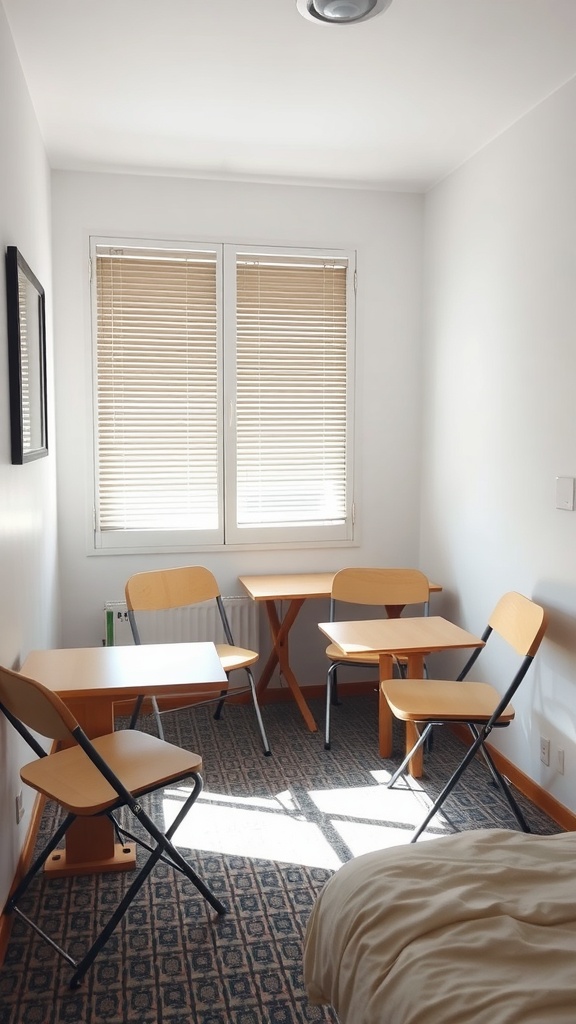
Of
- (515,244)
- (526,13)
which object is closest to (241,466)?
(515,244)

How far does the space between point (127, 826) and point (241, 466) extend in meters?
1.94

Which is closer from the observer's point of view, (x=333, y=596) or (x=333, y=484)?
(x=333, y=596)

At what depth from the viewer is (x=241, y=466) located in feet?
14.2

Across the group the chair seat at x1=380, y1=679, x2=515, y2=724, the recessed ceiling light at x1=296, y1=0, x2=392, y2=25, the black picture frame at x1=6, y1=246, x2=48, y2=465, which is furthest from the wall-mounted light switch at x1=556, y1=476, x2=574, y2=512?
the black picture frame at x1=6, y1=246, x2=48, y2=465

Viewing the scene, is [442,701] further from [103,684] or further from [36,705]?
[36,705]

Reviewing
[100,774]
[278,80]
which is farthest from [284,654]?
[278,80]

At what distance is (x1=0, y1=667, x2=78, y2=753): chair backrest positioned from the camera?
2053 mm

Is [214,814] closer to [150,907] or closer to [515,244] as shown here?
[150,907]

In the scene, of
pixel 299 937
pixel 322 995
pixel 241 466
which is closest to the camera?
pixel 322 995

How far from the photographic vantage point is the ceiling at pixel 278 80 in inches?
100.0

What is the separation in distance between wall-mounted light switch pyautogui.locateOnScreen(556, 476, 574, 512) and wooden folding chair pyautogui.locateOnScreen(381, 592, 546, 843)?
1.28 feet

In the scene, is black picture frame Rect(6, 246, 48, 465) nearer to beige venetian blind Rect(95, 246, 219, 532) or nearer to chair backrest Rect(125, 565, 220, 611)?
beige venetian blind Rect(95, 246, 219, 532)

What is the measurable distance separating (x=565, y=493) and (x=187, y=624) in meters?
2.05

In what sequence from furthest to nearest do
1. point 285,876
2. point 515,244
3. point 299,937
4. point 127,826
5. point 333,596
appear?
point 333,596, point 515,244, point 127,826, point 285,876, point 299,937
